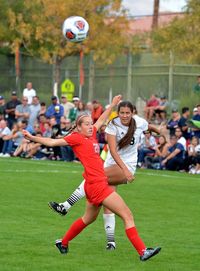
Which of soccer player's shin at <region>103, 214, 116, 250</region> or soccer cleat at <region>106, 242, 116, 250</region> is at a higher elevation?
soccer player's shin at <region>103, 214, 116, 250</region>

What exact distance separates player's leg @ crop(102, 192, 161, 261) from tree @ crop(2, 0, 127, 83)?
31.9 metres

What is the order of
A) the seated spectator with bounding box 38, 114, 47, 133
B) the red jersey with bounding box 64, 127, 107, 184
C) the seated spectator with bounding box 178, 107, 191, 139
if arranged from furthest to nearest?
the seated spectator with bounding box 38, 114, 47, 133
the seated spectator with bounding box 178, 107, 191, 139
the red jersey with bounding box 64, 127, 107, 184

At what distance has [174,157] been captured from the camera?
86.8 feet

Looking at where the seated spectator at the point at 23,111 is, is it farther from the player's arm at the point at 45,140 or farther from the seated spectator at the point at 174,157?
the player's arm at the point at 45,140

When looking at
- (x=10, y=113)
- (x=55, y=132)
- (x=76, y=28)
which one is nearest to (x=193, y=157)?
(x=55, y=132)

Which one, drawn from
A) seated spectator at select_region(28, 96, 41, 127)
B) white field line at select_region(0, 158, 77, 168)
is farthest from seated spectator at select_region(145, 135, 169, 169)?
seated spectator at select_region(28, 96, 41, 127)

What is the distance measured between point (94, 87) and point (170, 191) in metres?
25.7

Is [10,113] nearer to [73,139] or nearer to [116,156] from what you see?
[116,156]

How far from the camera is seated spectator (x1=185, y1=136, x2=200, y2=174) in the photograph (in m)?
25.8

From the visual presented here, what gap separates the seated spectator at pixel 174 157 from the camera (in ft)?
86.2

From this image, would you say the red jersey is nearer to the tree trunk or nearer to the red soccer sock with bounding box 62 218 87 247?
the red soccer sock with bounding box 62 218 87 247

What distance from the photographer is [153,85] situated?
1654 inches

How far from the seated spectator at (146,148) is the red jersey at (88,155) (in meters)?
16.6

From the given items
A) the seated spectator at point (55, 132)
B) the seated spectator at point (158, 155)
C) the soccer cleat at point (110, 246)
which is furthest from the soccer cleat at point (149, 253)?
the seated spectator at point (55, 132)
